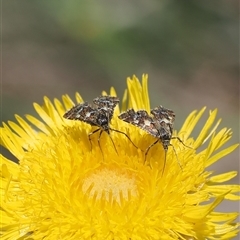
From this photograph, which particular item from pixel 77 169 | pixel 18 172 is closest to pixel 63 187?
pixel 77 169

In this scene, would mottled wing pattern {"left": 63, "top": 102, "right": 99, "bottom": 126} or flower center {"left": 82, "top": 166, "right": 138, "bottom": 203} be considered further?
mottled wing pattern {"left": 63, "top": 102, "right": 99, "bottom": 126}

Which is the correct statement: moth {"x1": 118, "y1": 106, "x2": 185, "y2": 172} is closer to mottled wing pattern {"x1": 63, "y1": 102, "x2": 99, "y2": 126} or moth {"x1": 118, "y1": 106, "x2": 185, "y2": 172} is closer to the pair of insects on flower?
the pair of insects on flower

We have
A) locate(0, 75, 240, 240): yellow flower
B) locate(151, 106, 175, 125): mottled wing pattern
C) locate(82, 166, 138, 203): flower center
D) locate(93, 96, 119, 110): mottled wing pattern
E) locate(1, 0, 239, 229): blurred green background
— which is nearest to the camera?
locate(0, 75, 240, 240): yellow flower

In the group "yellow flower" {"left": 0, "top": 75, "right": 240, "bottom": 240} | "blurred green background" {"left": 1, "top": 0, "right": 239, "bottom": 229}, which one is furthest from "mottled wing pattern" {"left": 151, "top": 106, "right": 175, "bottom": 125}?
"blurred green background" {"left": 1, "top": 0, "right": 239, "bottom": 229}

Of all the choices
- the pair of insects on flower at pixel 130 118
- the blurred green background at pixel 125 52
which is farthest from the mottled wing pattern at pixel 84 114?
the blurred green background at pixel 125 52

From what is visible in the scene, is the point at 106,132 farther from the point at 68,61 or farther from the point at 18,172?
the point at 68,61

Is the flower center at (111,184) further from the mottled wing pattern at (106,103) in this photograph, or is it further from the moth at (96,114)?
the mottled wing pattern at (106,103)
